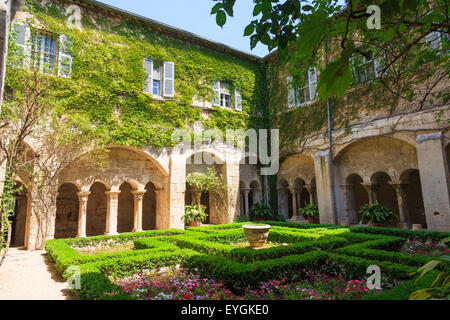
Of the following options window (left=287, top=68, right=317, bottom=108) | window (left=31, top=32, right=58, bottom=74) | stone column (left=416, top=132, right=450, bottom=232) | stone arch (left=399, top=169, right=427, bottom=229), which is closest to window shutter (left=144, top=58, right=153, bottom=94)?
window (left=31, top=32, right=58, bottom=74)

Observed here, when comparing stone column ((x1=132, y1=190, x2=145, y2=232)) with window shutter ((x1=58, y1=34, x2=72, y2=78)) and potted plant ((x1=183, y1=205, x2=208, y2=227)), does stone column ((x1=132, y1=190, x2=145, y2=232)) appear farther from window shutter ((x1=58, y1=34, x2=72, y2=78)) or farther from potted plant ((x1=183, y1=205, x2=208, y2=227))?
window shutter ((x1=58, y1=34, x2=72, y2=78))

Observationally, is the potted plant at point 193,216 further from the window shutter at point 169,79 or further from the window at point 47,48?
the window at point 47,48

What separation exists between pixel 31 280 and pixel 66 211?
291 inches

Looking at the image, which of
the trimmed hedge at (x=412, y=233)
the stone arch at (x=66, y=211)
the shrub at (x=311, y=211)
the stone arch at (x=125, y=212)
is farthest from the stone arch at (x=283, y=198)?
the stone arch at (x=66, y=211)

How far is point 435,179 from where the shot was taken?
820 centimetres

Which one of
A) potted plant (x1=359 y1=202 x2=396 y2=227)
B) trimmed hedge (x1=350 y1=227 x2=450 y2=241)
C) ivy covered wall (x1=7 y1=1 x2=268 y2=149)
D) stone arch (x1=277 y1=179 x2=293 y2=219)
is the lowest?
trimmed hedge (x1=350 y1=227 x2=450 y2=241)

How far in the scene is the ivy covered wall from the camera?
9266 millimetres

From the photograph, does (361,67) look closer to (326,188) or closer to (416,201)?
(326,188)

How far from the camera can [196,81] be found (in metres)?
12.1

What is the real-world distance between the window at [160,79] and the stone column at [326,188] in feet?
22.8

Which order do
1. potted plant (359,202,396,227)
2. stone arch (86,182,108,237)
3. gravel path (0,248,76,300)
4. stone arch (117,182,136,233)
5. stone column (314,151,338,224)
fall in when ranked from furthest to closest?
1. stone arch (117,182,136,233)
2. stone arch (86,182,108,237)
3. stone column (314,151,338,224)
4. potted plant (359,202,396,227)
5. gravel path (0,248,76,300)

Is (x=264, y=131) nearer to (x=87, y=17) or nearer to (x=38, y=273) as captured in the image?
(x=87, y=17)

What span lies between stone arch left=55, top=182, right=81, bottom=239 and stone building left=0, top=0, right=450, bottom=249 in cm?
4

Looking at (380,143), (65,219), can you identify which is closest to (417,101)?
(380,143)
